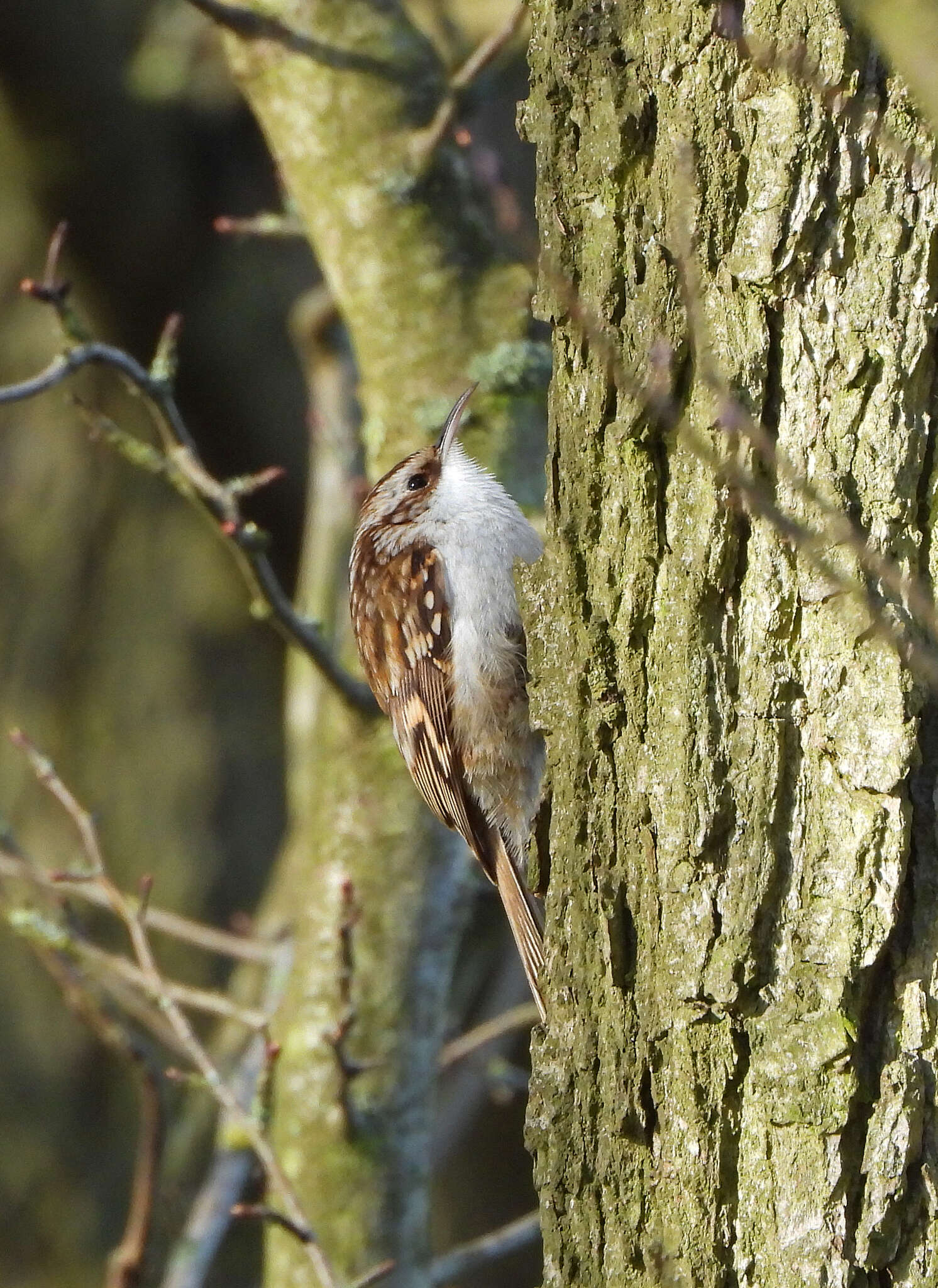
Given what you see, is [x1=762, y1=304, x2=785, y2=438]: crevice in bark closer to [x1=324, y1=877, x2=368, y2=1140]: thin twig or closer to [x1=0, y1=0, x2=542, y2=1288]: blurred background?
[x1=324, y1=877, x2=368, y2=1140]: thin twig

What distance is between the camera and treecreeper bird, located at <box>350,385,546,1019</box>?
10.6ft

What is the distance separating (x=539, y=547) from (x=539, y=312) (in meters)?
1.26

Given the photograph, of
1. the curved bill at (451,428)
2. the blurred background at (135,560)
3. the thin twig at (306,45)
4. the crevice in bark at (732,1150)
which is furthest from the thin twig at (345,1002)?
the blurred background at (135,560)

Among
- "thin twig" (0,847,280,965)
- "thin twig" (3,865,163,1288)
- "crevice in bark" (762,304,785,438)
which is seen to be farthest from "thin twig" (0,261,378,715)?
"crevice in bark" (762,304,785,438)

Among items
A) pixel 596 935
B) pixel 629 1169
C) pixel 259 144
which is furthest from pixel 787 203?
pixel 259 144

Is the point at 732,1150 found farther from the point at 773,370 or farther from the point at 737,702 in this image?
the point at 773,370

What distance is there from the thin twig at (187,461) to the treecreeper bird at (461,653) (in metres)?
0.30

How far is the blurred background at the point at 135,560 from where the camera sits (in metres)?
5.44

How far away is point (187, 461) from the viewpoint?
9.41 feet

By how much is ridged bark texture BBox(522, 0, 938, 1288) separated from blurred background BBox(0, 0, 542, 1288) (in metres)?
3.70

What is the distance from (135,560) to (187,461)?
12.8ft

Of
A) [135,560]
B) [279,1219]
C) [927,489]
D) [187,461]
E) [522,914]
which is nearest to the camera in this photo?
[927,489]

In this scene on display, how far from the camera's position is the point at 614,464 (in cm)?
187

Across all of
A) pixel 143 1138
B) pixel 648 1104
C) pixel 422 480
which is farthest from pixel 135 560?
pixel 648 1104
